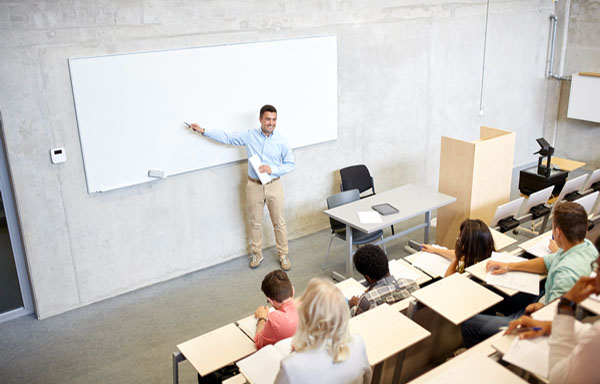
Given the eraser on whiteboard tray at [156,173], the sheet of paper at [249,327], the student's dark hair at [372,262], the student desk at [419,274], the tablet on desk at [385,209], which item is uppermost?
the eraser on whiteboard tray at [156,173]

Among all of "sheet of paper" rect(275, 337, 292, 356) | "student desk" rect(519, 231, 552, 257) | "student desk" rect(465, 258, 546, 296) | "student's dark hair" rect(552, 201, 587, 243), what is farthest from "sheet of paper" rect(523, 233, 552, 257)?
"sheet of paper" rect(275, 337, 292, 356)

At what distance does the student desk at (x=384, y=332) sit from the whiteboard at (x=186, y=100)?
3.15 metres

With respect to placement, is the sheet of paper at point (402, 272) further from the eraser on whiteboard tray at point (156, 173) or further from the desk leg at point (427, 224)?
the eraser on whiteboard tray at point (156, 173)

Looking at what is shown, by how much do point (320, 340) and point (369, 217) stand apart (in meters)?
3.16

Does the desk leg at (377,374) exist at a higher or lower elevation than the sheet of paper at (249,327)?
lower

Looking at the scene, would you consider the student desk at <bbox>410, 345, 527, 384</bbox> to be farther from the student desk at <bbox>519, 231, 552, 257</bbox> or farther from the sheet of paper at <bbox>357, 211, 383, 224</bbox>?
the sheet of paper at <bbox>357, 211, 383, 224</bbox>

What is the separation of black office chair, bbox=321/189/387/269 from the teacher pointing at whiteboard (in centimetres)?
59

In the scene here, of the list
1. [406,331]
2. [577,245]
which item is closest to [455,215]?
[577,245]

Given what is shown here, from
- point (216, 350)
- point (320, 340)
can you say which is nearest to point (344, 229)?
point (216, 350)

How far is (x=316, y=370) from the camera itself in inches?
101

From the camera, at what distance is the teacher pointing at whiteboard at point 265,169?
5836 mm

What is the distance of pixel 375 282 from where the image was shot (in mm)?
3758

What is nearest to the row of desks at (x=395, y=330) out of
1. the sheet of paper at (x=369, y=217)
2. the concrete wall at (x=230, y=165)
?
the sheet of paper at (x=369, y=217)

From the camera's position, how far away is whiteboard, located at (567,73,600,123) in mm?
8750
